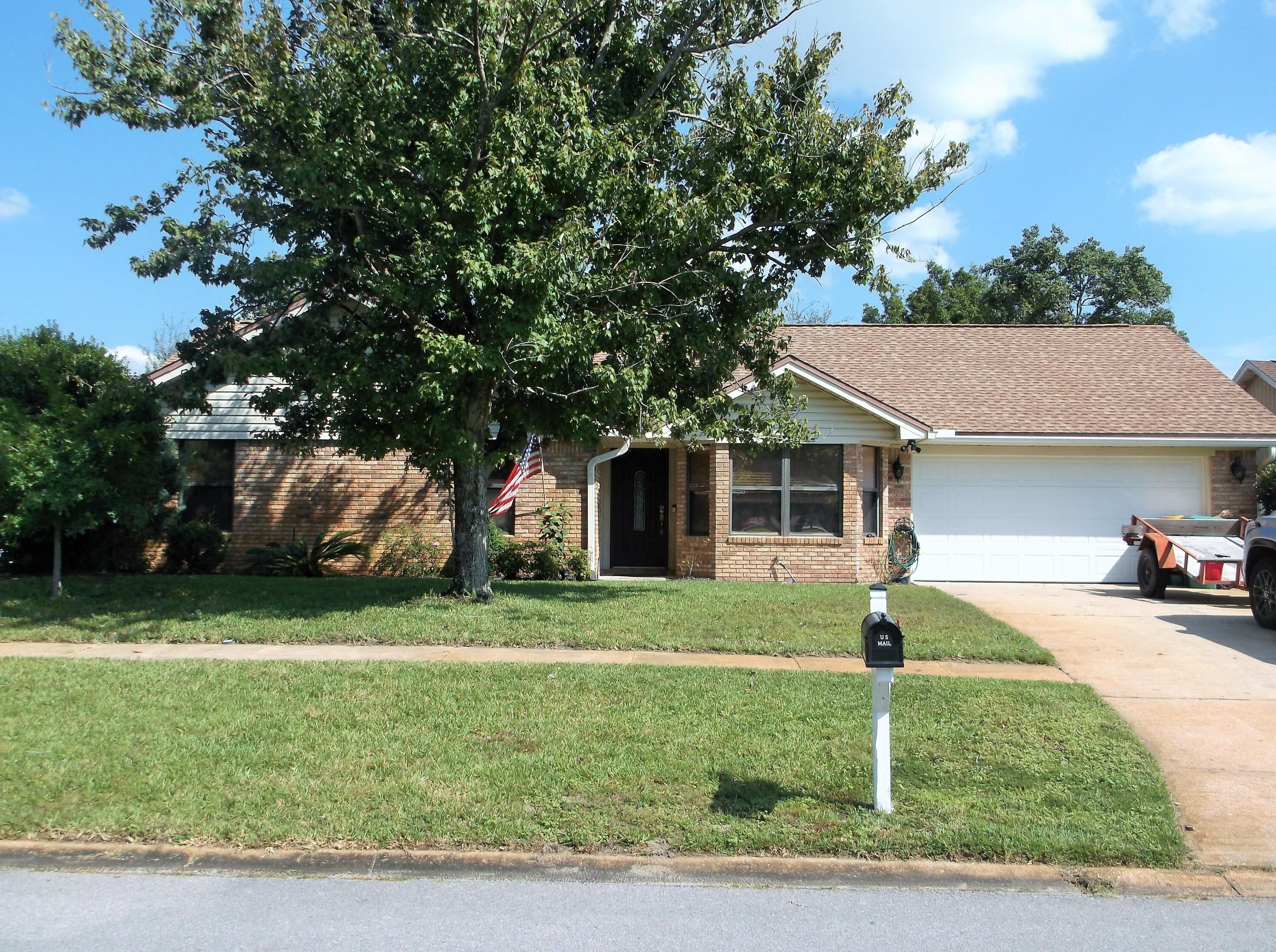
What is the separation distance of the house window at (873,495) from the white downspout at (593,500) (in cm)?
403

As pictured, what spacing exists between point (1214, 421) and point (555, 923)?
15842mm

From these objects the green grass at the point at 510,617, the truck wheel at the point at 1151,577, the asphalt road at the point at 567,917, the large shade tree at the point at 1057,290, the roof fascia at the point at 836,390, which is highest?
the large shade tree at the point at 1057,290

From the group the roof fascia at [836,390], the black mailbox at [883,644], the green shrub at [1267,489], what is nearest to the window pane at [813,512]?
the roof fascia at [836,390]

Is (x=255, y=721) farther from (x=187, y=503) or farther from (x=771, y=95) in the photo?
(x=187, y=503)

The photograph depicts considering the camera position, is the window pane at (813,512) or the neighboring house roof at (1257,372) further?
the neighboring house roof at (1257,372)

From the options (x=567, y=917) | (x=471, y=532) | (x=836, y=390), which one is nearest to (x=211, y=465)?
(x=471, y=532)

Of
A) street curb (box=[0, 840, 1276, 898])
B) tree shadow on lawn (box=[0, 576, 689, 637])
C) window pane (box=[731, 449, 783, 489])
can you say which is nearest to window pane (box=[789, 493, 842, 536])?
window pane (box=[731, 449, 783, 489])

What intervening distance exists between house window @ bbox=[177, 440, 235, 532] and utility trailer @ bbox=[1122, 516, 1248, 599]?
14218 mm

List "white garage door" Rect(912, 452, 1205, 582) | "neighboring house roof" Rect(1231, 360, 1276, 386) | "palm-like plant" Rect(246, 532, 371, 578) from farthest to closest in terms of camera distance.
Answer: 1. "neighboring house roof" Rect(1231, 360, 1276, 386)
2. "white garage door" Rect(912, 452, 1205, 582)
3. "palm-like plant" Rect(246, 532, 371, 578)

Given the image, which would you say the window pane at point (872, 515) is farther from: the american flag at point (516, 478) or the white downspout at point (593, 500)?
the american flag at point (516, 478)

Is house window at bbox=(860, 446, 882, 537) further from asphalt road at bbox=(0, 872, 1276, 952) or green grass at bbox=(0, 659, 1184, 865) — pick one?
asphalt road at bbox=(0, 872, 1276, 952)

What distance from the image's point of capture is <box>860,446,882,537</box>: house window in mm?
16203

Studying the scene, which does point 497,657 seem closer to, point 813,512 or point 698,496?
point 698,496

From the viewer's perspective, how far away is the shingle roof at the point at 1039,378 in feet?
53.4
